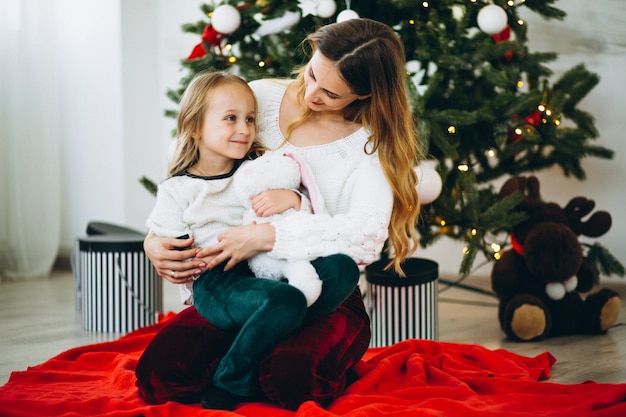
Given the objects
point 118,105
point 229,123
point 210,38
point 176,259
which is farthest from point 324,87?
point 118,105

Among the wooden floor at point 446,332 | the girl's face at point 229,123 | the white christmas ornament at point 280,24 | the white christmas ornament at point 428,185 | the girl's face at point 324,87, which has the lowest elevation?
the wooden floor at point 446,332

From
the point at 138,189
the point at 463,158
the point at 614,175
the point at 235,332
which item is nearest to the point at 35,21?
the point at 138,189

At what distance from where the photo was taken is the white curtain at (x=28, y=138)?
3910mm

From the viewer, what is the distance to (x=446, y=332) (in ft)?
9.29

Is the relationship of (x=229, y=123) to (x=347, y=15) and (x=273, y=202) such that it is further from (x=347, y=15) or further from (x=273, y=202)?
(x=347, y=15)

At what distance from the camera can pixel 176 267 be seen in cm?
187

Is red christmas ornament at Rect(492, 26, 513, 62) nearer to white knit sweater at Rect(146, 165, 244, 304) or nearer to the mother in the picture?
the mother

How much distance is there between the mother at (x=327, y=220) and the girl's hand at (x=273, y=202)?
0.04 m

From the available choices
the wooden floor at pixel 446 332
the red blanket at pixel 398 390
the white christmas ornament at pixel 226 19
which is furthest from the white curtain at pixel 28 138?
the red blanket at pixel 398 390

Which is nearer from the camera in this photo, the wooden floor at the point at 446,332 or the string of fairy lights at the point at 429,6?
the wooden floor at the point at 446,332

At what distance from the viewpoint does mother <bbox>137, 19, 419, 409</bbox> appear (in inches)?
70.6

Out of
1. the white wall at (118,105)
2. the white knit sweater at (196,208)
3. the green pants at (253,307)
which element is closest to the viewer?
the green pants at (253,307)

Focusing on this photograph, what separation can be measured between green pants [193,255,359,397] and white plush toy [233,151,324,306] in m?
0.05

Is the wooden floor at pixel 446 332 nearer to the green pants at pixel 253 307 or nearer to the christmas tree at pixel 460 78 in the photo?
the christmas tree at pixel 460 78
